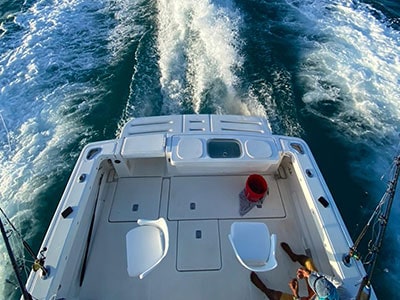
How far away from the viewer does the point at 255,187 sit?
3.95 m

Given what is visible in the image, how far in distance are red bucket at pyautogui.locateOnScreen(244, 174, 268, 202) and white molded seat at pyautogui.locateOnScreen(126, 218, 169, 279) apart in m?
1.15

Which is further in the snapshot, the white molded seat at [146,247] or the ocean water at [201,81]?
the ocean water at [201,81]

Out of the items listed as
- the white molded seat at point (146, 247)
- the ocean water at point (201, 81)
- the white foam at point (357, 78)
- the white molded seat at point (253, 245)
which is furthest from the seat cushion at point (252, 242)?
the white foam at point (357, 78)

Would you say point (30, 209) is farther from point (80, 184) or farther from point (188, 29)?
point (188, 29)

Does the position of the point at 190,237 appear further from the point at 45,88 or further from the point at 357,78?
the point at 357,78

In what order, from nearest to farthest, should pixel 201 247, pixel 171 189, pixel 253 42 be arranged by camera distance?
1. pixel 201 247
2. pixel 171 189
3. pixel 253 42

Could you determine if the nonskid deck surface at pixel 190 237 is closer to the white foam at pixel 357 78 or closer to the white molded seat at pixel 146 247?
the white molded seat at pixel 146 247

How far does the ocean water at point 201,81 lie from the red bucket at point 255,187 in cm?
180

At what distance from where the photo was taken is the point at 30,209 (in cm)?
514

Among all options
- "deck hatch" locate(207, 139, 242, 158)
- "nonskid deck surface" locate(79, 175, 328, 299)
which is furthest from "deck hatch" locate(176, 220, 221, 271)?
"deck hatch" locate(207, 139, 242, 158)

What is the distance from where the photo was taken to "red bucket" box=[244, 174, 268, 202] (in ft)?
12.8

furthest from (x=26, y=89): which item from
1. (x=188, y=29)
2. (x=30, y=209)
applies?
(x=188, y=29)

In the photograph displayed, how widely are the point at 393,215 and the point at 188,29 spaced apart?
209 inches

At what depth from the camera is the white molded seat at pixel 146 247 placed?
297 centimetres
